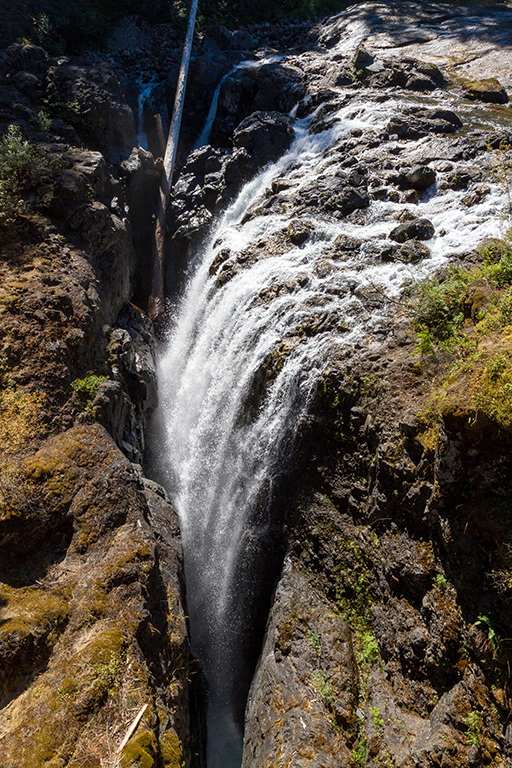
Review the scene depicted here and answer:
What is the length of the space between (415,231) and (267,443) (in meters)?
4.93

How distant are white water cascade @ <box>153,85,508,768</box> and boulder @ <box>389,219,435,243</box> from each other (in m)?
0.24

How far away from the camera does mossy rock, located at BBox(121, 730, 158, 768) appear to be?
126 inches

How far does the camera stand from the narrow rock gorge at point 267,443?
3.55m

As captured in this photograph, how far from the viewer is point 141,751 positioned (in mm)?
3303

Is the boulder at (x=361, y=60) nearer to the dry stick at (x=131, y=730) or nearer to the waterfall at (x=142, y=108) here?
the waterfall at (x=142, y=108)

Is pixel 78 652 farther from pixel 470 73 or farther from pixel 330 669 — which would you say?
pixel 470 73

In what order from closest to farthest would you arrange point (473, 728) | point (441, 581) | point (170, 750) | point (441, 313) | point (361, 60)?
point (473, 728) < point (170, 750) < point (441, 581) < point (441, 313) < point (361, 60)

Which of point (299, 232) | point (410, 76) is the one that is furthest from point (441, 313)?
point (410, 76)

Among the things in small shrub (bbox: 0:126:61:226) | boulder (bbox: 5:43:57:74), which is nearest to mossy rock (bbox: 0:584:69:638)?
small shrub (bbox: 0:126:61:226)

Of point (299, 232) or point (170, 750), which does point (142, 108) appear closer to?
point (299, 232)

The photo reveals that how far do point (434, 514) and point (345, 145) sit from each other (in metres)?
10.8

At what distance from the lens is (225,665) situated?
22.1ft

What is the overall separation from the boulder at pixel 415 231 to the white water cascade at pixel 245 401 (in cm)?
24

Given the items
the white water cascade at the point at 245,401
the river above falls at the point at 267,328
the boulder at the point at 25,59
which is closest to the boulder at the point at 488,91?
the river above falls at the point at 267,328
